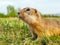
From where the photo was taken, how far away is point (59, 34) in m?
6.14

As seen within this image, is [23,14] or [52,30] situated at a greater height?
[23,14]

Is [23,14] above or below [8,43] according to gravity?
above

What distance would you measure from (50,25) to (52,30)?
0.13 m

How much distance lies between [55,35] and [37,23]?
481 mm

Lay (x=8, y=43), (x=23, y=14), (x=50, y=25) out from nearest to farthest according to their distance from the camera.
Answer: (x=8, y=43) < (x=23, y=14) < (x=50, y=25)

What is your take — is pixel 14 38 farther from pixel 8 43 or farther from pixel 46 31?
pixel 46 31

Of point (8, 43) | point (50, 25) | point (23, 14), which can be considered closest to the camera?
point (8, 43)

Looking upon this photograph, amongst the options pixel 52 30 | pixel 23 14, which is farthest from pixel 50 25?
pixel 23 14

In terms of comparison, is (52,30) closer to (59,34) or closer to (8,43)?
(59,34)

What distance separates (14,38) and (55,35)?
41.3 inches

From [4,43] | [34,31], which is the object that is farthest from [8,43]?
[34,31]

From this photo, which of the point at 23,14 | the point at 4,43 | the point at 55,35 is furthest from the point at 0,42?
the point at 55,35

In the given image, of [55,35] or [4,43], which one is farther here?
[55,35]

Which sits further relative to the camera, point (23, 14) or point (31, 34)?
point (31, 34)
